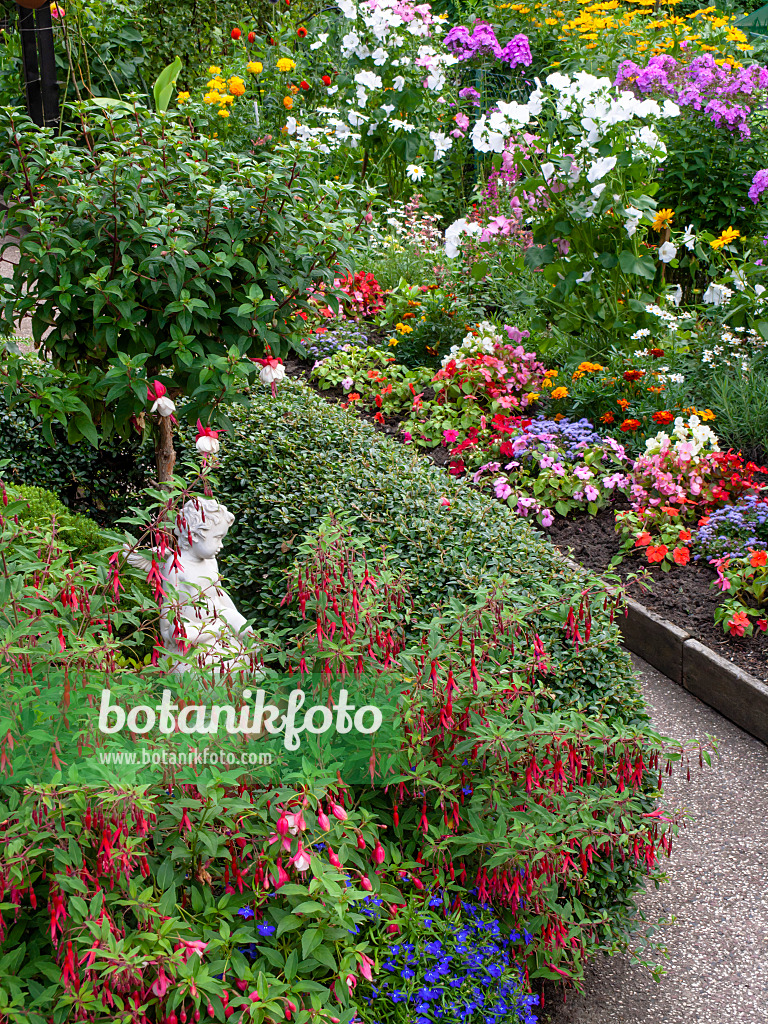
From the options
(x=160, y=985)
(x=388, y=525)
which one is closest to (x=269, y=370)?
(x=388, y=525)

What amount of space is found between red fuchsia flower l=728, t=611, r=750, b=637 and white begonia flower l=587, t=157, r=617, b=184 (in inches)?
94.5

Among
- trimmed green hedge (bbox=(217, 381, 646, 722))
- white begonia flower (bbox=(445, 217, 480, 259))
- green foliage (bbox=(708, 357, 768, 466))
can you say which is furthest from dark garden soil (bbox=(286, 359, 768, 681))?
white begonia flower (bbox=(445, 217, 480, 259))

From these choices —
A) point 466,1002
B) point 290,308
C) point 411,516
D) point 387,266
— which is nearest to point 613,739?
point 466,1002

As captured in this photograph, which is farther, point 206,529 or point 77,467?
point 77,467

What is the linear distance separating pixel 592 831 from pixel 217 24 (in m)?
9.13

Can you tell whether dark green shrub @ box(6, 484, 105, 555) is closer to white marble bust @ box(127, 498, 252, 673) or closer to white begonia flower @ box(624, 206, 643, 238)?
white marble bust @ box(127, 498, 252, 673)

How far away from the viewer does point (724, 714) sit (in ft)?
11.6

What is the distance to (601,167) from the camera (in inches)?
183

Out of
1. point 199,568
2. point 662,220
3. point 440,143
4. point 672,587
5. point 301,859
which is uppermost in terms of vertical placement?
point 440,143

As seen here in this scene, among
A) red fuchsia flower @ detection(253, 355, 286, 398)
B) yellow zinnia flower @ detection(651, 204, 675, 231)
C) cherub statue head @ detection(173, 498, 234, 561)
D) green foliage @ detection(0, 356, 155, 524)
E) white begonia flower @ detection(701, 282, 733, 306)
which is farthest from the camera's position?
yellow zinnia flower @ detection(651, 204, 675, 231)

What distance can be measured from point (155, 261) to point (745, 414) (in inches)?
119

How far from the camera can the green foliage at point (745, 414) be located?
4.53 meters

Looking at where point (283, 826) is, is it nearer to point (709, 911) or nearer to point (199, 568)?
point (199, 568)

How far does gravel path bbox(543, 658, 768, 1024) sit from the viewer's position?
2408mm
